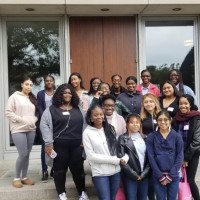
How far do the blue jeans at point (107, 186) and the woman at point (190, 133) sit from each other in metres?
0.99

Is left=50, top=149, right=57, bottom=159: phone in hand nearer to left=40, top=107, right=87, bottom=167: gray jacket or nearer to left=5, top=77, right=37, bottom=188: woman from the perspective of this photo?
left=40, top=107, right=87, bottom=167: gray jacket

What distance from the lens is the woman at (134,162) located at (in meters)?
3.74

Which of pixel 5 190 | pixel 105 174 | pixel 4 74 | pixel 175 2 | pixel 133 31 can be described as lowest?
pixel 5 190

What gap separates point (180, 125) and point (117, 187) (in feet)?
4.04

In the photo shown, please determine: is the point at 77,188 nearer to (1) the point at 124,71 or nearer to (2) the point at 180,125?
(2) the point at 180,125

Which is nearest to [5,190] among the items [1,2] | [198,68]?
[1,2]

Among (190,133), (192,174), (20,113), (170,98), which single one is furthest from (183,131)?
(20,113)

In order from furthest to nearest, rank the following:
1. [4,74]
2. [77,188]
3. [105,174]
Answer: [4,74] → [77,188] → [105,174]

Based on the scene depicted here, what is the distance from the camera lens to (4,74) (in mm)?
6926

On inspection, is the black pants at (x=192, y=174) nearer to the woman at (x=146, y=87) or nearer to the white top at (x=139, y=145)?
the white top at (x=139, y=145)

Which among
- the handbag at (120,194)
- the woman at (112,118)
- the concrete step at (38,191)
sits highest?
the woman at (112,118)

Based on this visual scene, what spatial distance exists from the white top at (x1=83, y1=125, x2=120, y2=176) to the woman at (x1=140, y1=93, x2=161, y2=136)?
2.21ft

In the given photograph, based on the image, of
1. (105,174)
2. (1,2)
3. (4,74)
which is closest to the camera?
(105,174)

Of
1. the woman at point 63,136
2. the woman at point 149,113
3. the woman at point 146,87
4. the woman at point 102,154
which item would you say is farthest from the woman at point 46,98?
the woman at point 149,113
